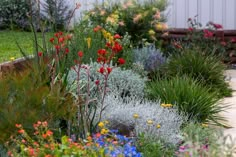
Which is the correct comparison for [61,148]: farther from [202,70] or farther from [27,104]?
[202,70]

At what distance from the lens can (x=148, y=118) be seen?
6.62m

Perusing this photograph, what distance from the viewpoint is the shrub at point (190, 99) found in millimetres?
7660

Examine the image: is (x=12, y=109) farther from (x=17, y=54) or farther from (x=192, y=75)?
(x=17, y=54)

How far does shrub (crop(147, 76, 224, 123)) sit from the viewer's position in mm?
7660

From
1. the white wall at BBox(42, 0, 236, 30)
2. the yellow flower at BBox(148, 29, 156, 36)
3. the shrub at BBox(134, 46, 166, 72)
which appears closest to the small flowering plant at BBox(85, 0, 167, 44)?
the yellow flower at BBox(148, 29, 156, 36)

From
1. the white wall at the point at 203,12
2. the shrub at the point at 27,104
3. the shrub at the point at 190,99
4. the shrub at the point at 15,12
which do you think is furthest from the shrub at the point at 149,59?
the shrub at the point at 15,12

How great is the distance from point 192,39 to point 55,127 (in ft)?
21.6

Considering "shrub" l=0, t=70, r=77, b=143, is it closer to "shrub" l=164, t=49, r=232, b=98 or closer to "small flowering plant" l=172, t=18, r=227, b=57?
"shrub" l=164, t=49, r=232, b=98

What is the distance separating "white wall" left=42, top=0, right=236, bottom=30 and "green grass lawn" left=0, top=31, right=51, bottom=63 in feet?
5.71

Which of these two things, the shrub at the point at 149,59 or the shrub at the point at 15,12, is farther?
the shrub at the point at 15,12

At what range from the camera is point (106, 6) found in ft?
40.1

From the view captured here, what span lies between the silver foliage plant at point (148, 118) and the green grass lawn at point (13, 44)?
4812 mm

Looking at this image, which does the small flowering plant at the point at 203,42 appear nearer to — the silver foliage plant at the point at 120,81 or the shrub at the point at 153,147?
the silver foliage plant at the point at 120,81

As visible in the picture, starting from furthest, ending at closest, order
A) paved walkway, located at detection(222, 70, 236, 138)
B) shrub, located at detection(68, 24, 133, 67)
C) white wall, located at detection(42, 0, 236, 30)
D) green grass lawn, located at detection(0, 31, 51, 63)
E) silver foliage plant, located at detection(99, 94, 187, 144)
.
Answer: white wall, located at detection(42, 0, 236, 30)
green grass lawn, located at detection(0, 31, 51, 63)
shrub, located at detection(68, 24, 133, 67)
paved walkway, located at detection(222, 70, 236, 138)
silver foliage plant, located at detection(99, 94, 187, 144)
